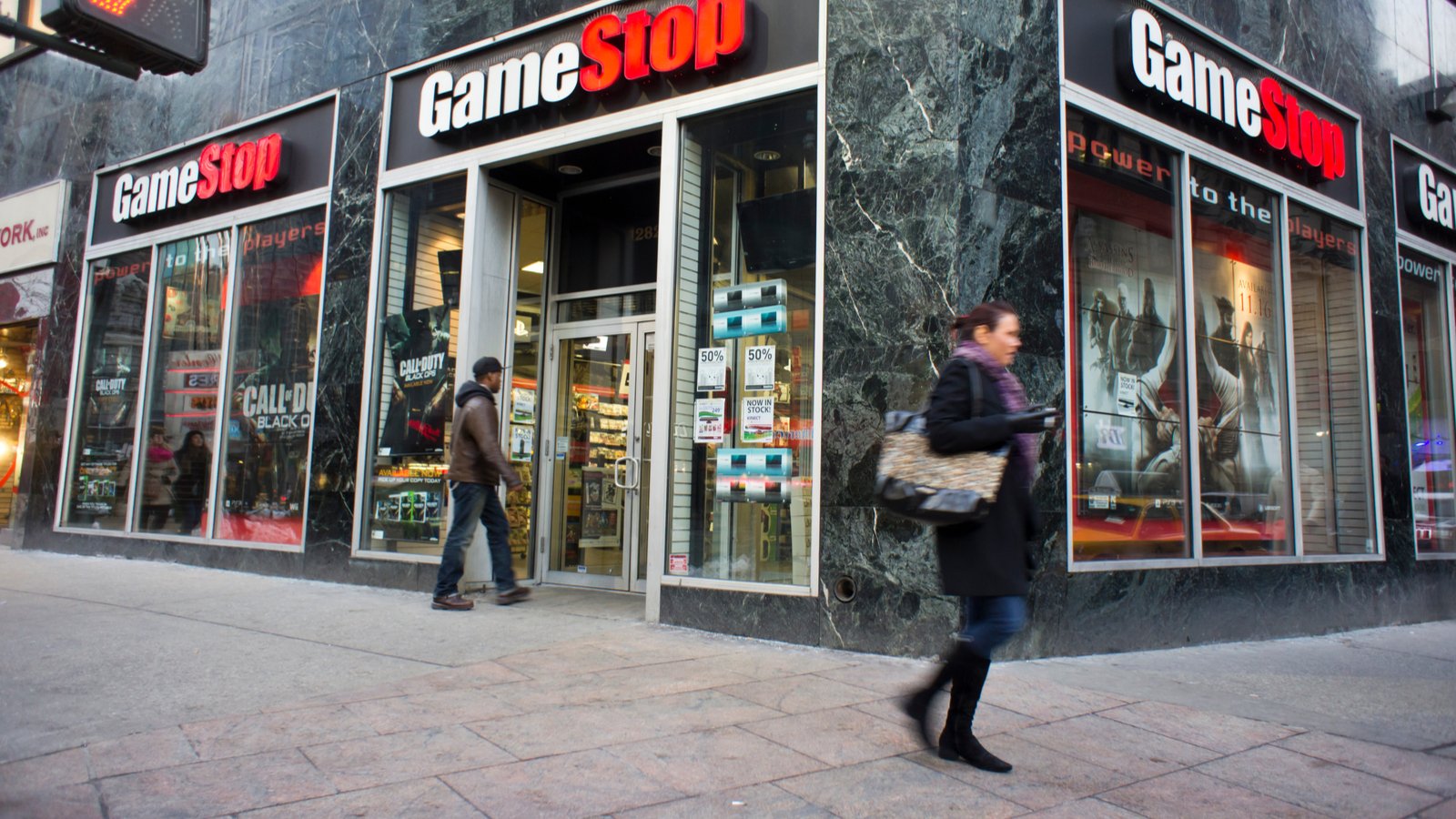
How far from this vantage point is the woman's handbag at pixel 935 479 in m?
3.65

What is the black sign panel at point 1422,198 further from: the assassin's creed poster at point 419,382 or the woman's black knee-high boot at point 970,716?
the assassin's creed poster at point 419,382

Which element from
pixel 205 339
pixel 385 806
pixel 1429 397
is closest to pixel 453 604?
pixel 385 806

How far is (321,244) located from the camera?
9.42m

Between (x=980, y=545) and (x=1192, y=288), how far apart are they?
4.73 metres

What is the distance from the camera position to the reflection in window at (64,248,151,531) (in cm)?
1112

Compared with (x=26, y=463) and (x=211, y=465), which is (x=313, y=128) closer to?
(x=211, y=465)

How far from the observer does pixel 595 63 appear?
7.46 m

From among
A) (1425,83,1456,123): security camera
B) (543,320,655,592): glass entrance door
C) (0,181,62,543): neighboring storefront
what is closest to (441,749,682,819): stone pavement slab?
(543,320,655,592): glass entrance door

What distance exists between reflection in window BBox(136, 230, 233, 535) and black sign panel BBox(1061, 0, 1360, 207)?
833 centimetres

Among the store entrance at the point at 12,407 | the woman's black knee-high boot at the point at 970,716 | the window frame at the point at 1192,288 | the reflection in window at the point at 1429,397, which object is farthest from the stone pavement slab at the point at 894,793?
the store entrance at the point at 12,407

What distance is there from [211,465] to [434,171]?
398cm

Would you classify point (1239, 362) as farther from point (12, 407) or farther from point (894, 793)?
point (12, 407)

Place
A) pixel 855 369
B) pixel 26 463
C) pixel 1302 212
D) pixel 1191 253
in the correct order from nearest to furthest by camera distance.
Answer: pixel 855 369 → pixel 1191 253 → pixel 1302 212 → pixel 26 463

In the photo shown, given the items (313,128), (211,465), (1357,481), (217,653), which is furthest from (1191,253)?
(211,465)
